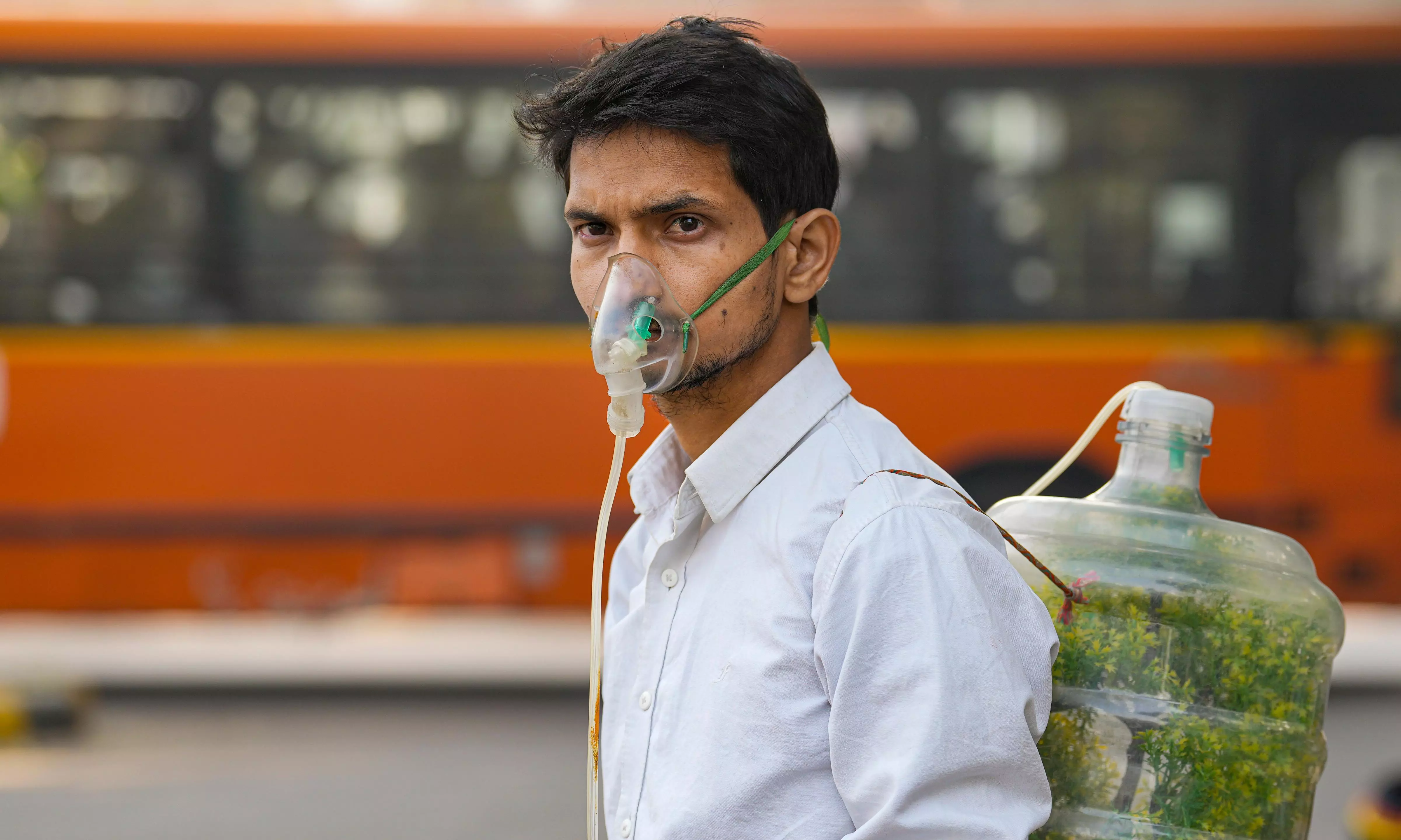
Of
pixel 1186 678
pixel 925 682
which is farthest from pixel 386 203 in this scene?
pixel 925 682

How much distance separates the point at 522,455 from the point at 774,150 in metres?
5.66

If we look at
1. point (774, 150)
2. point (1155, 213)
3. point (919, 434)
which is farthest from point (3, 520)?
point (774, 150)

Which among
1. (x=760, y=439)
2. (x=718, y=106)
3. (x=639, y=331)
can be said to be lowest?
(x=760, y=439)

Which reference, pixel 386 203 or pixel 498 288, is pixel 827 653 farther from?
pixel 386 203

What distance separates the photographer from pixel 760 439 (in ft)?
5.30

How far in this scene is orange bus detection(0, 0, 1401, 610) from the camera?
6.93 m

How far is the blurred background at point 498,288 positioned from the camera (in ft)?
22.7

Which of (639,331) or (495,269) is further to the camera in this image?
(495,269)

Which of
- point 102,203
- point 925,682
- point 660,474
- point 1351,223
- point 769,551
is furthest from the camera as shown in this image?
point 102,203

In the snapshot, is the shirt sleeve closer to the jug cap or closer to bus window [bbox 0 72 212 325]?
the jug cap

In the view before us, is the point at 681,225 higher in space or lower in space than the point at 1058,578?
higher

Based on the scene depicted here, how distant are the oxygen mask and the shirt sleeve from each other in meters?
0.32

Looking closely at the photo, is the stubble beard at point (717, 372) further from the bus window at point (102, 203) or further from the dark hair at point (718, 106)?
→ the bus window at point (102, 203)

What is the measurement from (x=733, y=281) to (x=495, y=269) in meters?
5.71
